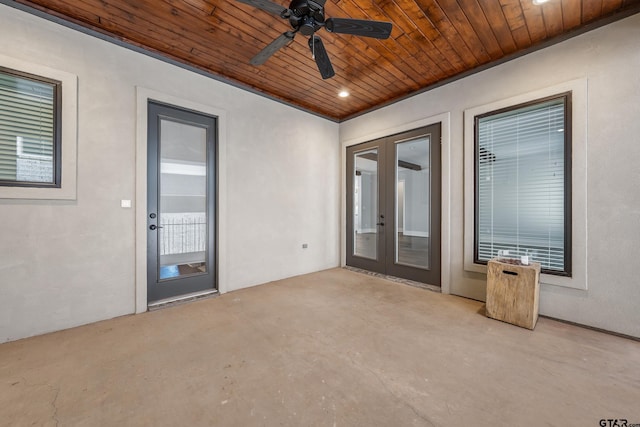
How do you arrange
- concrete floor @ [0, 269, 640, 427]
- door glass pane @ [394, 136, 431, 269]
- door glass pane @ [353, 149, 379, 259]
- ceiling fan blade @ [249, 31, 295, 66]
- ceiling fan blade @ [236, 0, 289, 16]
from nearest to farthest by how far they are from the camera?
concrete floor @ [0, 269, 640, 427] < ceiling fan blade @ [236, 0, 289, 16] < ceiling fan blade @ [249, 31, 295, 66] < door glass pane @ [394, 136, 431, 269] < door glass pane @ [353, 149, 379, 259]

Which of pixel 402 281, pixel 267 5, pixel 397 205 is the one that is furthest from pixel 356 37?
pixel 402 281

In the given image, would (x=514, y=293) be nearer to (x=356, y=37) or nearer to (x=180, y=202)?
(x=356, y=37)

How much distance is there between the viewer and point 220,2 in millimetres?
2461

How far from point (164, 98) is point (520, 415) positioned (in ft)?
14.8

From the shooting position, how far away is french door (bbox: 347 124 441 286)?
4.13m

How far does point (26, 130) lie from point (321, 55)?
117 inches

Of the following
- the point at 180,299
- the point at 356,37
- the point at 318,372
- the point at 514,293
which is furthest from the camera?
the point at 180,299

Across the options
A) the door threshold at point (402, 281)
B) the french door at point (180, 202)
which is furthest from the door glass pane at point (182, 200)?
the door threshold at point (402, 281)

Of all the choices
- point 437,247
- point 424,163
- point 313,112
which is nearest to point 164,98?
point 313,112

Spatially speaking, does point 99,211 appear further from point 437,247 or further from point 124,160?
point 437,247

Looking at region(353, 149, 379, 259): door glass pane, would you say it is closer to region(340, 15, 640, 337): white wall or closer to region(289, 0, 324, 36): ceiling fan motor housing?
region(340, 15, 640, 337): white wall

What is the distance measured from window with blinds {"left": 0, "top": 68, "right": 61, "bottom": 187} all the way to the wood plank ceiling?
755 millimetres

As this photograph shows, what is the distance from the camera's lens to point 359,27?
2260 mm

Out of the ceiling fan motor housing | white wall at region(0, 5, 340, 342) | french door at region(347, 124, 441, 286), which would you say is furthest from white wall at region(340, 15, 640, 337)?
white wall at region(0, 5, 340, 342)
